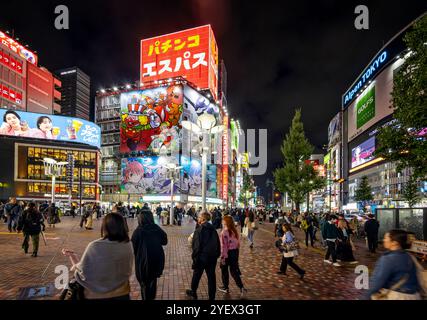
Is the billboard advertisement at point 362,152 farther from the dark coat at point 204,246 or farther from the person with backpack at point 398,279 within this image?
the person with backpack at point 398,279

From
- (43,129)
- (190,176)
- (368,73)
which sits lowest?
(190,176)

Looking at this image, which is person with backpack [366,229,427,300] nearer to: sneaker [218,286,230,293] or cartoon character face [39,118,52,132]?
sneaker [218,286,230,293]

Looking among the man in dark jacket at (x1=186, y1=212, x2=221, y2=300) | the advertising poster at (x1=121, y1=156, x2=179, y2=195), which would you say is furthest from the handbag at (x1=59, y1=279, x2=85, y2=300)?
the advertising poster at (x1=121, y1=156, x2=179, y2=195)

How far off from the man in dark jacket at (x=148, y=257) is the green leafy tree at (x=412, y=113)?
12638 mm

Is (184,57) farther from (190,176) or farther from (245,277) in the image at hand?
(245,277)

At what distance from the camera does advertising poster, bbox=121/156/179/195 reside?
69688 mm

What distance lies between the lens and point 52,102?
104188mm

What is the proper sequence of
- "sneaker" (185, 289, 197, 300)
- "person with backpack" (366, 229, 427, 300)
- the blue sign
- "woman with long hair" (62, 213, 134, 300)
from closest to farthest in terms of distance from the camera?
"woman with long hair" (62, 213, 134, 300)
"person with backpack" (366, 229, 427, 300)
"sneaker" (185, 289, 197, 300)
the blue sign

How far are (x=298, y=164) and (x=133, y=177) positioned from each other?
40.3 metres

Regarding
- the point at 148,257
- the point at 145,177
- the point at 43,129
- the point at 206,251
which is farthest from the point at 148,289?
the point at 43,129

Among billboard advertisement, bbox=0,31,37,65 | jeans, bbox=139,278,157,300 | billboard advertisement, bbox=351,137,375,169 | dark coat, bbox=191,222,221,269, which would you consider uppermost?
billboard advertisement, bbox=0,31,37,65

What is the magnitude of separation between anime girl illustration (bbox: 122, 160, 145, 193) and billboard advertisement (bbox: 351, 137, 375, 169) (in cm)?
5497

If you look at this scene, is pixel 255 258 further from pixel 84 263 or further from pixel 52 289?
pixel 84 263

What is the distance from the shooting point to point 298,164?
134ft
